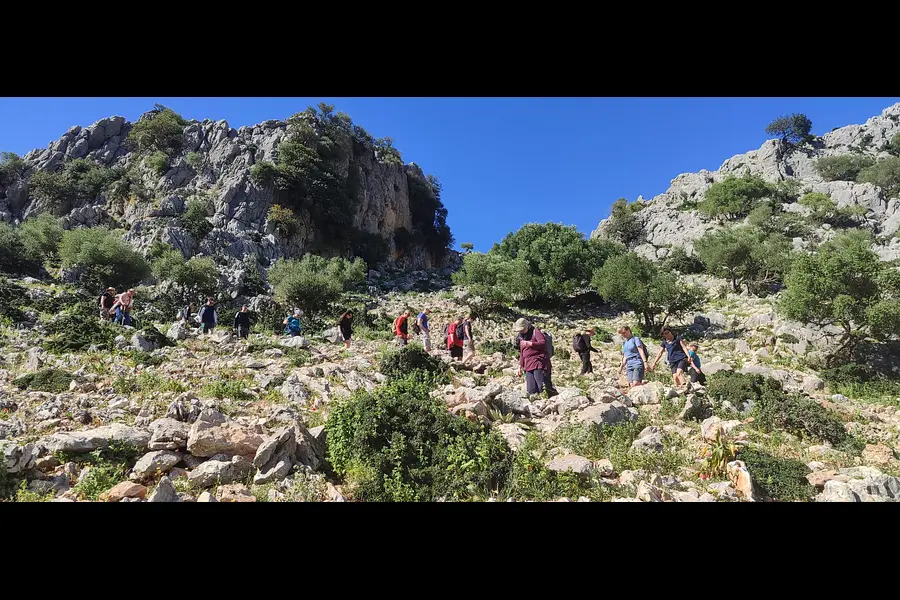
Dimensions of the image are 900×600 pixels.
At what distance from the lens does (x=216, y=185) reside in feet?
155

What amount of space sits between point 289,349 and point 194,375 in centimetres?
360

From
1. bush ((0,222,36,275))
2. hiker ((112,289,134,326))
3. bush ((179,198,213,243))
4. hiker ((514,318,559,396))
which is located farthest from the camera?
bush ((179,198,213,243))

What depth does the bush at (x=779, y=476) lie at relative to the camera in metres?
4.13

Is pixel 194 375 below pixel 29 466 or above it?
above

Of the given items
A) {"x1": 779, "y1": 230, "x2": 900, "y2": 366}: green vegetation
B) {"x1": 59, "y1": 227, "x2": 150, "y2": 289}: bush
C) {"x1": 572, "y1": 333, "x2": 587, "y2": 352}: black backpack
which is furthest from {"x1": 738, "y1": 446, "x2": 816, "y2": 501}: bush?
{"x1": 59, "y1": 227, "x2": 150, "y2": 289}: bush

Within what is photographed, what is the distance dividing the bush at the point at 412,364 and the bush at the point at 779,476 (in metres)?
5.64

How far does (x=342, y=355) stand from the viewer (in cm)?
1220

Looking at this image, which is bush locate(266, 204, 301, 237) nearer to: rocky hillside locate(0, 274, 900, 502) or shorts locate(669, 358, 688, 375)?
rocky hillside locate(0, 274, 900, 502)

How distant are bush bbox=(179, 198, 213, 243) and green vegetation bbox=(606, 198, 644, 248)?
46743mm

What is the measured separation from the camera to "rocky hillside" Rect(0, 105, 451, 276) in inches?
1697

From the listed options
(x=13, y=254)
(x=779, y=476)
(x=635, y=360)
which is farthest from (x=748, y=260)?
(x=13, y=254)

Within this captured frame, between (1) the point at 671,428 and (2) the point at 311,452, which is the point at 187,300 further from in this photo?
(1) the point at 671,428

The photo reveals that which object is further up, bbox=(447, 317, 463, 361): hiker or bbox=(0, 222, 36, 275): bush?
bbox=(0, 222, 36, 275): bush
